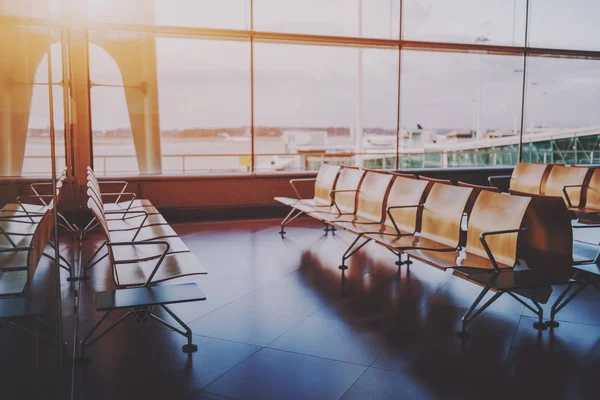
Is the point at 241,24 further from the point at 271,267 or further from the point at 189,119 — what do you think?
the point at 271,267

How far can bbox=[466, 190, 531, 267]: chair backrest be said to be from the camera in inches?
139

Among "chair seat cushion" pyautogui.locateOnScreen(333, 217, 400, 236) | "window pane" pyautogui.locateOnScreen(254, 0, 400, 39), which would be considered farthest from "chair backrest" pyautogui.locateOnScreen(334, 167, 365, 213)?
"window pane" pyautogui.locateOnScreen(254, 0, 400, 39)

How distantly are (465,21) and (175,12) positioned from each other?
196 inches

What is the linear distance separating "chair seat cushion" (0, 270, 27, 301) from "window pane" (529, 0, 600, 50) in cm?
1006

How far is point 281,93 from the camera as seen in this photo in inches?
354

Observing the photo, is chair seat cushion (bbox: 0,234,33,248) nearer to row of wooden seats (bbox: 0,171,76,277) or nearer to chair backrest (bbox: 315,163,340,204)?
row of wooden seats (bbox: 0,171,76,277)

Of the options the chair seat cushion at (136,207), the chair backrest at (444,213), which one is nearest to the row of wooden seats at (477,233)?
the chair backrest at (444,213)

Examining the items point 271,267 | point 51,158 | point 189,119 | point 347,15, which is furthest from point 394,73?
point 51,158

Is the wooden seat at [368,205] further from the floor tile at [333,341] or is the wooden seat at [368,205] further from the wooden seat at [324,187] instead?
the floor tile at [333,341]

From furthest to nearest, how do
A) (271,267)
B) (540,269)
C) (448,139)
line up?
(448,139) → (271,267) → (540,269)

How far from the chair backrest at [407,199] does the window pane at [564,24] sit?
6.38m

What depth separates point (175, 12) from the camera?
7781 mm

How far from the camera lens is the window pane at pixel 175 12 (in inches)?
294

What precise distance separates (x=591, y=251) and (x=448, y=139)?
6.72 meters
